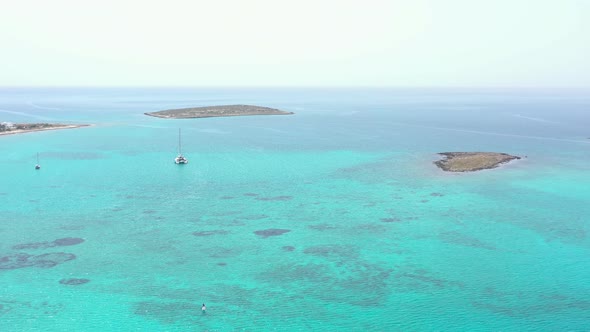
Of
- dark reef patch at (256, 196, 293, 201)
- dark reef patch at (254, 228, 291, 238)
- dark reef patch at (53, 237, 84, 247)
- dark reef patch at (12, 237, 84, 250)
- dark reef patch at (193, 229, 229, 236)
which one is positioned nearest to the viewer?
dark reef patch at (12, 237, 84, 250)

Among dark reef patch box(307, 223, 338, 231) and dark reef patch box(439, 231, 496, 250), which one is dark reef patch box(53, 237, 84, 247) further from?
dark reef patch box(439, 231, 496, 250)

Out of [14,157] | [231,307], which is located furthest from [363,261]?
[14,157]

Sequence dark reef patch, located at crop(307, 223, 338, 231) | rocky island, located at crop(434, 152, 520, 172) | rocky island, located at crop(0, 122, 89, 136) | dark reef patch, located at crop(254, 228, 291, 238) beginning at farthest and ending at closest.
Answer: rocky island, located at crop(0, 122, 89, 136)
rocky island, located at crop(434, 152, 520, 172)
dark reef patch, located at crop(307, 223, 338, 231)
dark reef patch, located at crop(254, 228, 291, 238)

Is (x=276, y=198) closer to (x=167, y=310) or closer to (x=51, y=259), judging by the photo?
(x=51, y=259)

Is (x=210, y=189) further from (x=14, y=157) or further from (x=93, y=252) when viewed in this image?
(x=14, y=157)

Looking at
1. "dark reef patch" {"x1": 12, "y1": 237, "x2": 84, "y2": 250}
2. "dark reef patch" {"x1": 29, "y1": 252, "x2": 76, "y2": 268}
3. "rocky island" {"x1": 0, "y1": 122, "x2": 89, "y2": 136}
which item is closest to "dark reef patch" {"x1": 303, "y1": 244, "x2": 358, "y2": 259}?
"dark reef patch" {"x1": 29, "y1": 252, "x2": 76, "y2": 268}

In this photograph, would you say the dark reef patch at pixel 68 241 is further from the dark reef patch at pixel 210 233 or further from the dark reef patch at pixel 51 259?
the dark reef patch at pixel 210 233
